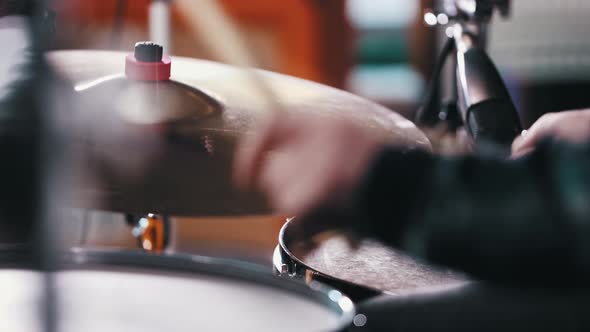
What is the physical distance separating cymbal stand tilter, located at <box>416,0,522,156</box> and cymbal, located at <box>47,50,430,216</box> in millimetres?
206

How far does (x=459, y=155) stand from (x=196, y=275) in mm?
225

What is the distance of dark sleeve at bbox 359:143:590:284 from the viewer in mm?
408

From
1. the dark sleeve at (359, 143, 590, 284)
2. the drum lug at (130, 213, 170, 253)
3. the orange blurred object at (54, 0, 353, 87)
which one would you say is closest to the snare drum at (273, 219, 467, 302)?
the dark sleeve at (359, 143, 590, 284)

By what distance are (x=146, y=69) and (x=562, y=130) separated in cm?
36

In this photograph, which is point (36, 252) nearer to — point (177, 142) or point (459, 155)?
point (177, 142)

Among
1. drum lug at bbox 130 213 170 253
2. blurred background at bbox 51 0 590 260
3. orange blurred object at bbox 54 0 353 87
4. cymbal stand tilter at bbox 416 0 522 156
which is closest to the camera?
cymbal stand tilter at bbox 416 0 522 156

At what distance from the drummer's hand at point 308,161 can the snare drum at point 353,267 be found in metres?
0.27

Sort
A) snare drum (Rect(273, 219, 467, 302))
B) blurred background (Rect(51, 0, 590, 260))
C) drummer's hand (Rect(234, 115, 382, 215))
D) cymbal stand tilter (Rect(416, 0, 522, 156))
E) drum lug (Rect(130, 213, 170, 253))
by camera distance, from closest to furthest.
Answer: drummer's hand (Rect(234, 115, 382, 215)), snare drum (Rect(273, 219, 467, 302)), cymbal stand tilter (Rect(416, 0, 522, 156)), drum lug (Rect(130, 213, 170, 253)), blurred background (Rect(51, 0, 590, 260))

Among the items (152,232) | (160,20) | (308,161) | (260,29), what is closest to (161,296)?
(308,161)

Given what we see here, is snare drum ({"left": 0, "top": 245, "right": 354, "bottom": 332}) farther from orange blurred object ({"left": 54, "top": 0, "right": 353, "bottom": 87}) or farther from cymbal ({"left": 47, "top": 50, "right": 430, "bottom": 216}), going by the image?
orange blurred object ({"left": 54, "top": 0, "right": 353, "bottom": 87})

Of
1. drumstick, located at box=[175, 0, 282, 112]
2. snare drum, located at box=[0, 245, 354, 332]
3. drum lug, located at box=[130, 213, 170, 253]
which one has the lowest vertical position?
drum lug, located at box=[130, 213, 170, 253]

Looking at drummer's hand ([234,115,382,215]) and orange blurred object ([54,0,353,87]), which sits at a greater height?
drummer's hand ([234,115,382,215])

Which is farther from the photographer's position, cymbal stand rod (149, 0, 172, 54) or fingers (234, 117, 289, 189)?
cymbal stand rod (149, 0, 172, 54)

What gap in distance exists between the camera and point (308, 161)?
0.40 metres
